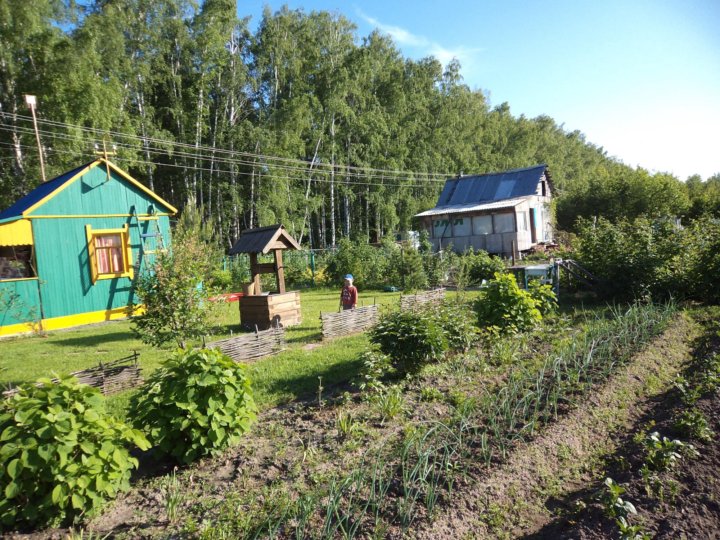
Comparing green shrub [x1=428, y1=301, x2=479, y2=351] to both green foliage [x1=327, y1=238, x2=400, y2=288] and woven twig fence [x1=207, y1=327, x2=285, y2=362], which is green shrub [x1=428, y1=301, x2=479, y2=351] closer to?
woven twig fence [x1=207, y1=327, x2=285, y2=362]

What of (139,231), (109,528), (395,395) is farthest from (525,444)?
(139,231)

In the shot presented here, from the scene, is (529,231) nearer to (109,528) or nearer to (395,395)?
(395,395)

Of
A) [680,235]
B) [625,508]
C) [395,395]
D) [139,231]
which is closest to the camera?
[625,508]

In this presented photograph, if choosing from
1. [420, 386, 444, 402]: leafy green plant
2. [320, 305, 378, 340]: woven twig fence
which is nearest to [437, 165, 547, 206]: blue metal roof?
[320, 305, 378, 340]: woven twig fence

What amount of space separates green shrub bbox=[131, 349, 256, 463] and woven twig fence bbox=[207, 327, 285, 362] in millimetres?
3146

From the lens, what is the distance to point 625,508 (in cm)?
292

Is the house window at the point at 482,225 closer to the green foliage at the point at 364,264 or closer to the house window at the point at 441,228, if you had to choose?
the house window at the point at 441,228

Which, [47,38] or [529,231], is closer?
[47,38]

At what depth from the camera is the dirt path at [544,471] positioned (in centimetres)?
324

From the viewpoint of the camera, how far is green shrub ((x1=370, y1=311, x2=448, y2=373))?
5867 millimetres

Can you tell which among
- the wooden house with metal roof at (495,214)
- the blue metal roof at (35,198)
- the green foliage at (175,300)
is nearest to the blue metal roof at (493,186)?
the wooden house with metal roof at (495,214)

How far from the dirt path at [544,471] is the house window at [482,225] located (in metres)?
21.6

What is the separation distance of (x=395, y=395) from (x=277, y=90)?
107 ft

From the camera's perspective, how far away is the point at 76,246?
44.9 ft
